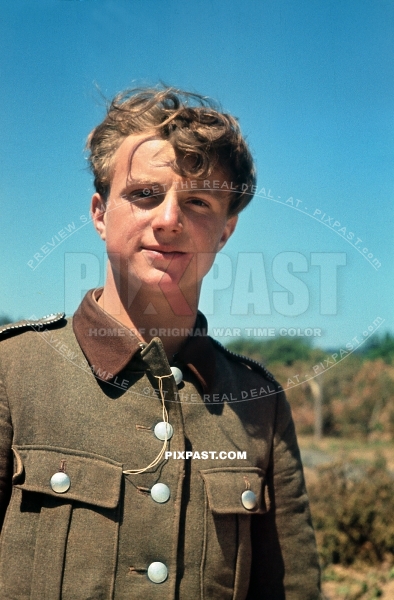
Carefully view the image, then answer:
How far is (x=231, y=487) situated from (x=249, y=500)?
0.06 metres

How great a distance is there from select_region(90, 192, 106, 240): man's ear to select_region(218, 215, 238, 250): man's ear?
30 cm

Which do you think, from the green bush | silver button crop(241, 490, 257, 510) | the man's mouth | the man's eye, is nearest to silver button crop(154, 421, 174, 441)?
silver button crop(241, 490, 257, 510)

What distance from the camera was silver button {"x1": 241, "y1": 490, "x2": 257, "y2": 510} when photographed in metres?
1.48

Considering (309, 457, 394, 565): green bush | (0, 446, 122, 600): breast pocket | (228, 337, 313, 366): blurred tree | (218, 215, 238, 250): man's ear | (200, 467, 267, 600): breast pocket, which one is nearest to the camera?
(0, 446, 122, 600): breast pocket

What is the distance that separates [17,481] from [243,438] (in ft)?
1.75

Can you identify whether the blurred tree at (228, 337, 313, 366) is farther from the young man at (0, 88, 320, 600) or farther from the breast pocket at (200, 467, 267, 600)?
the breast pocket at (200, 467, 267, 600)

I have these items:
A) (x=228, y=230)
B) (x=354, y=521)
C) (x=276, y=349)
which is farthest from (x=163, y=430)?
(x=354, y=521)

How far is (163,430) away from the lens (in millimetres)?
1449

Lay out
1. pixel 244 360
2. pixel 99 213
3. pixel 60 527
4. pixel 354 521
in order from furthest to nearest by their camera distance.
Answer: pixel 354 521 < pixel 244 360 < pixel 99 213 < pixel 60 527

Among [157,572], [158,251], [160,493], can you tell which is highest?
[158,251]

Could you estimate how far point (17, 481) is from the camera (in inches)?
52.5

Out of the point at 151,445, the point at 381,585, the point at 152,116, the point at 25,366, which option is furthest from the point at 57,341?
the point at 381,585

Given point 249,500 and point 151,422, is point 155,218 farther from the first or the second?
point 249,500

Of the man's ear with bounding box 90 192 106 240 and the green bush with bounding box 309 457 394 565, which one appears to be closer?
Result: the man's ear with bounding box 90 192 106 240
